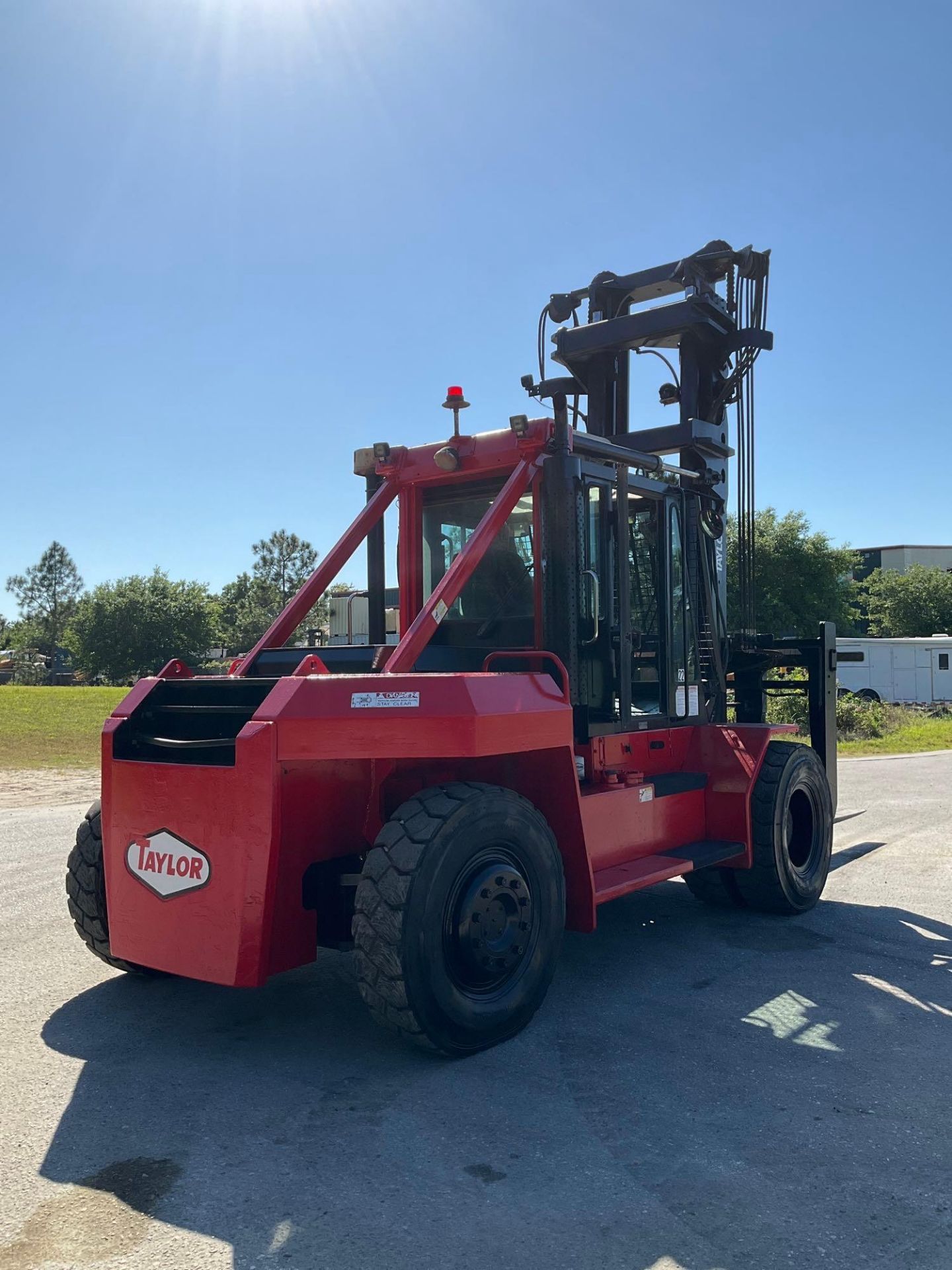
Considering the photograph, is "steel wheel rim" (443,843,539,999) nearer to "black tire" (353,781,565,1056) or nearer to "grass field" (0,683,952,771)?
"black tire" (353,781,565,1056)

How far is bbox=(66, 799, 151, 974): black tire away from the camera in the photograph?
5355mm

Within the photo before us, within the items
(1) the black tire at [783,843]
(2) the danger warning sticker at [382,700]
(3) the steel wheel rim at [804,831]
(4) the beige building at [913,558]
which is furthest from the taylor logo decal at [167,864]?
(4) the beige building at [913,558]

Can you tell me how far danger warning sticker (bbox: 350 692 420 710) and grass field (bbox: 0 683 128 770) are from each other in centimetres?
1082

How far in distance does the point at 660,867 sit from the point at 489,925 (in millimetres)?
1558

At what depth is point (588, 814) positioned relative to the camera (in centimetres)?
551

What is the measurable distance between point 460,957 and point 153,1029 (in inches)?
60.5

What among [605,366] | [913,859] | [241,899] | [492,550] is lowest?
[913,859]

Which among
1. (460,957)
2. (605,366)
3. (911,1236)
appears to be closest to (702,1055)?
(460,957)

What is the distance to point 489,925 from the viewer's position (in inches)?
182

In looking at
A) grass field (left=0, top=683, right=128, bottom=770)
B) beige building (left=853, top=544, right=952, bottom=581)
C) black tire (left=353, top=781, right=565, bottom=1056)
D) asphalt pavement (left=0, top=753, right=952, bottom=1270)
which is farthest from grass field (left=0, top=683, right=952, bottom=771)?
beige building (left=853, top=544, right=952, bottom=581)

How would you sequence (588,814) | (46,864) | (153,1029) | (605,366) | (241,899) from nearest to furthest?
(241,899) < (153,1029) < (588,814) < (605,366) < (46,864)

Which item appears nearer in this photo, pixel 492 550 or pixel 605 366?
pixel 492 550

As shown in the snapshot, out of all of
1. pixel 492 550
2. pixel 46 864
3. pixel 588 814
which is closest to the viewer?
pixel 588 814

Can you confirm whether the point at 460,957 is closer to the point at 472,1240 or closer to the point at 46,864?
the point at 472,1240
